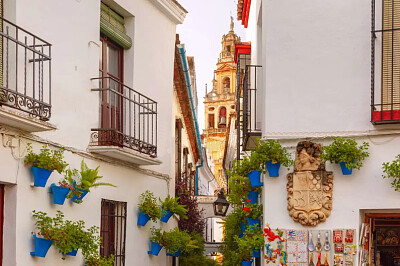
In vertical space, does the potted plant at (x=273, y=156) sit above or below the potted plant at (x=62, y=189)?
above

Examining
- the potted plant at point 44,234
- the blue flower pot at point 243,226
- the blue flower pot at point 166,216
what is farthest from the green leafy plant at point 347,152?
the blue flower pot at point 166,216

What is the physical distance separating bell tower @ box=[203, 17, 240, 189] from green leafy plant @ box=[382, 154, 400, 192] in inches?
2465

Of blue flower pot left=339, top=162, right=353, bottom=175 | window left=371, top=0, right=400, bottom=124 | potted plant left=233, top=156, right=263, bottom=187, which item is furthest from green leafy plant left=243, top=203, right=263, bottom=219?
window left=371, top=0, right=400, bottom=124

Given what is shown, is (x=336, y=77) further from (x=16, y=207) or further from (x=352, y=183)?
(x=16, y=207)

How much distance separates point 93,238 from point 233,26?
69.9 metres

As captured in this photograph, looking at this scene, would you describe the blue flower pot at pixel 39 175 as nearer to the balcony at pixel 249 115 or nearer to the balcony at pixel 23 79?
the balcony at pixel 23 79

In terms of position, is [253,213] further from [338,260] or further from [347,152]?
[347,152]

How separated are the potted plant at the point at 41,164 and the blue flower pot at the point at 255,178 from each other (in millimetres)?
2735

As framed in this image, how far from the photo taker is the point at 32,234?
345 inches

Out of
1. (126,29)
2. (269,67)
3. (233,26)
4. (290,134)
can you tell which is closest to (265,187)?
(290,134)

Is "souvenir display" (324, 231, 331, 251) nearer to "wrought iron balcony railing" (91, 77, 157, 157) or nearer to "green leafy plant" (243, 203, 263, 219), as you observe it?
"green leafy plant" (243, 203, 263, 219)

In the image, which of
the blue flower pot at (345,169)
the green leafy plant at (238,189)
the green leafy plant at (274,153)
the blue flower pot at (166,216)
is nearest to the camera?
the blue flower pot at (345,169)

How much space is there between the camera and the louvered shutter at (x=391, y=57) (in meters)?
9.38

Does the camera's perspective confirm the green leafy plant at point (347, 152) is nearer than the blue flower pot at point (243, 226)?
Yes
